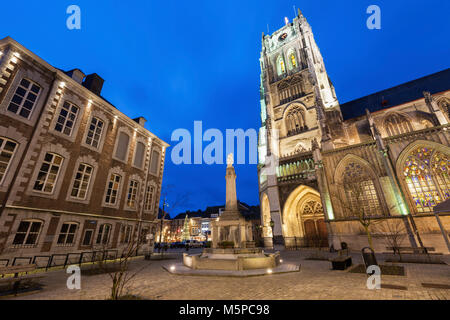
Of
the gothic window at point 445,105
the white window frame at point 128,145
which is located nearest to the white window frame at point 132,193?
the white window frame at point 128,145

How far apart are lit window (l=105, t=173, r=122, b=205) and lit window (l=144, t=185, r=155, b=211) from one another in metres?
3.28

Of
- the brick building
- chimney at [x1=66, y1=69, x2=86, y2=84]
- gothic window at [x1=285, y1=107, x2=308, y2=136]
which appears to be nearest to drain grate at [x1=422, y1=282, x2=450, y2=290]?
the brick building

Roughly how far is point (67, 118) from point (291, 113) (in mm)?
28619

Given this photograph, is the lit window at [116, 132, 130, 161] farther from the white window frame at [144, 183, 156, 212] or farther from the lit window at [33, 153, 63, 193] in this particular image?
the lit window at [33, 153, 63, 193]

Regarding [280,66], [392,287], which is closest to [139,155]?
[392,287]

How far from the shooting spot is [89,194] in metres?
13.3

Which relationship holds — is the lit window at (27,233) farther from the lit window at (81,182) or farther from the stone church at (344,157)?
the stone church at (344,157)

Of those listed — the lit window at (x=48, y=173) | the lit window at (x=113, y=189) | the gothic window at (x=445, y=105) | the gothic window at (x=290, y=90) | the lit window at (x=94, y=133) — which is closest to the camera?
the lit window at (x=48, y=173)

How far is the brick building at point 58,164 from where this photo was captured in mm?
10078

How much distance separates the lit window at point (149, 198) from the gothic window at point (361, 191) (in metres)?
18.3

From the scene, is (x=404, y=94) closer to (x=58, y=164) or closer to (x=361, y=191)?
(x=361, y=191)

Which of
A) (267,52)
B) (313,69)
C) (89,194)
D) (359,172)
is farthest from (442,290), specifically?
(267,52)

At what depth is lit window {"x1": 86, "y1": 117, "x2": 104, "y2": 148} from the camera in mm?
14305

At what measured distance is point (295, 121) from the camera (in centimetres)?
2994
